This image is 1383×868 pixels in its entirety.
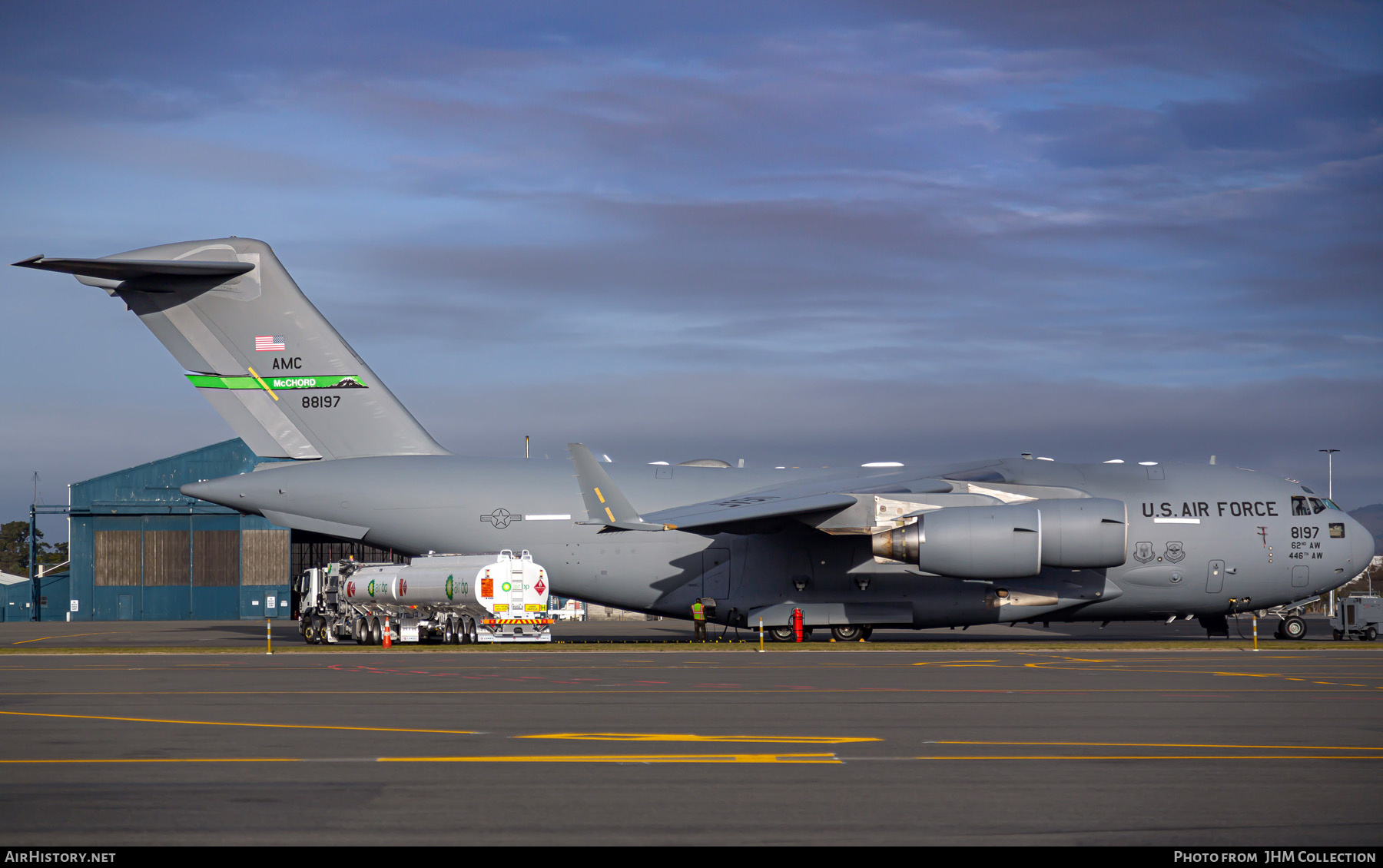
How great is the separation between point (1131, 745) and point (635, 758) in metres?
4.12

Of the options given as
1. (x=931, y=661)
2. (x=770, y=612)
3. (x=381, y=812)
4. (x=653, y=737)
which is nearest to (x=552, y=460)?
(x=770, y=612)

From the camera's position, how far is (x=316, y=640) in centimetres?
3183

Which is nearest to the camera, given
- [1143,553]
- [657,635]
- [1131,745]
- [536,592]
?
[1131,745]

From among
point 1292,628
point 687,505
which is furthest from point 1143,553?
point 687,505

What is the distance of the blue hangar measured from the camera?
5812cm

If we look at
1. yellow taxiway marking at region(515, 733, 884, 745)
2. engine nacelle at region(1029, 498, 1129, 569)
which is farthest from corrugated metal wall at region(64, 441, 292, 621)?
yellow taxiway marking at region(515, 733, 884, 745)

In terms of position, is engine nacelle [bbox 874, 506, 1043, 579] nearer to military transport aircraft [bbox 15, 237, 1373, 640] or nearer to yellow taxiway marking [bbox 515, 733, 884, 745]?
military transport aircraft [bbox 15, 237, 1373, 640]

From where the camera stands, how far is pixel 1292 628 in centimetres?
2884

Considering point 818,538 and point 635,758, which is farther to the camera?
point 818,538

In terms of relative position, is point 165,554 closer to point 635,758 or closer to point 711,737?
point 711,737

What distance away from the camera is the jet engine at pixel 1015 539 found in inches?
993

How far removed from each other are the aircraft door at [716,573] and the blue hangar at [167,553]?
3304cm

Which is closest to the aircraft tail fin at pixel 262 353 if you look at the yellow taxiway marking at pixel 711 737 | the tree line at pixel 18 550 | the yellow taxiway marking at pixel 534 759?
the yellow taxiway marking at pixel 711 737

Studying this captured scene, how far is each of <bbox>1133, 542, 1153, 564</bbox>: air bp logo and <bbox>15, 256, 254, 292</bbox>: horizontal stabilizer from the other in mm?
20783
